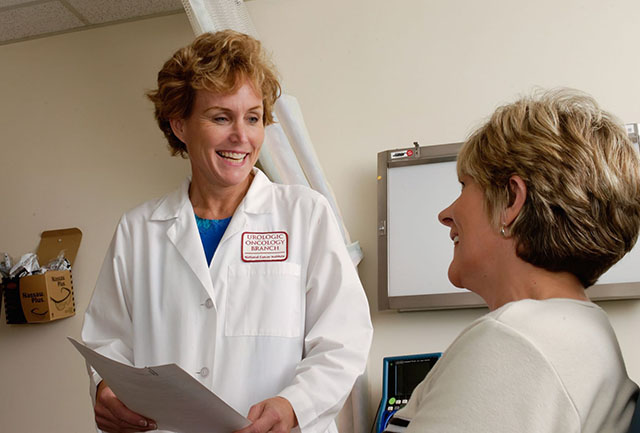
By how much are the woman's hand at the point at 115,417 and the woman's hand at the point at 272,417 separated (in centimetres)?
22

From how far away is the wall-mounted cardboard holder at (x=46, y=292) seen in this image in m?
2.98

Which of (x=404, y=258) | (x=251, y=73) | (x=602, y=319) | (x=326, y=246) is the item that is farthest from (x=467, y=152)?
(x=404, y=258)

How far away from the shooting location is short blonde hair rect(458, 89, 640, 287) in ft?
3.05

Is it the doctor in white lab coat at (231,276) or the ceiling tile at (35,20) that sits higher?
the ceiling tile at (35,20)

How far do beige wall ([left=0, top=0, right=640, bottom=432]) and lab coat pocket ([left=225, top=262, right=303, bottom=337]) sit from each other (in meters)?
1.26

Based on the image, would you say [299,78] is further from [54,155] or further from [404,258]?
[54,155]

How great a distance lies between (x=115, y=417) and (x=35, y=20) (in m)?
2.52

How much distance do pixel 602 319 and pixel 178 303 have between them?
0.94m

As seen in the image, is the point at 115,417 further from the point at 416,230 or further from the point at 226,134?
the point at 416,230

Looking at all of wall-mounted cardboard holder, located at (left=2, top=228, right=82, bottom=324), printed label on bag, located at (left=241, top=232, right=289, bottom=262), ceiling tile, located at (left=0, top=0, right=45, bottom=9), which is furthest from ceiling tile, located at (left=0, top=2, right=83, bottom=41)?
printed label on bag, located at (left=241, top=232, right=289, bottom=262)

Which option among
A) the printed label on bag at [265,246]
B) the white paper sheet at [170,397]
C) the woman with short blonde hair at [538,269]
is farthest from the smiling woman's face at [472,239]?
the printed label on bag at [265,246]

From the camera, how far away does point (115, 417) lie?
4.59ft

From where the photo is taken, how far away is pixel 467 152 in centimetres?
107

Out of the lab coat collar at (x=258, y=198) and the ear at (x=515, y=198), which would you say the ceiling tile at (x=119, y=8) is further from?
the ear at (x=515, y=198)
